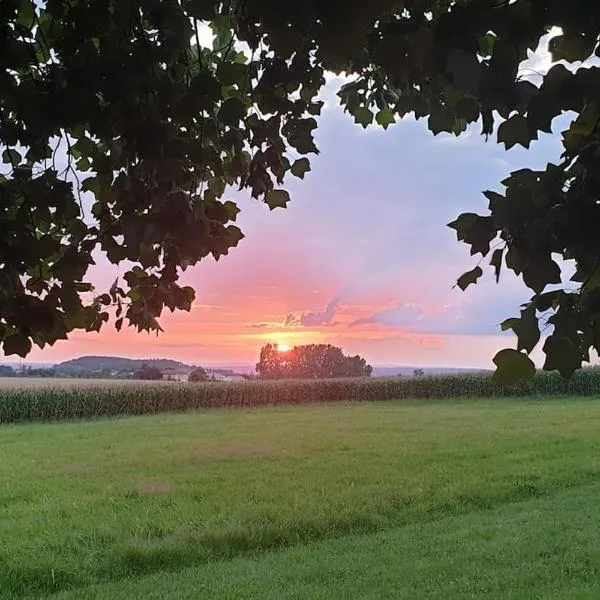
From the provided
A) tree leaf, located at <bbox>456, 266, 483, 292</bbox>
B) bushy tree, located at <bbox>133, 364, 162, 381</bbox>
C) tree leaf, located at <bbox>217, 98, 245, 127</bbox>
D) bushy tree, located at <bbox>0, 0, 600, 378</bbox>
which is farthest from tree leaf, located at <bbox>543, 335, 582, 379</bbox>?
bushy tree, located at <bbox>133, 364, 162, 381</bbox>

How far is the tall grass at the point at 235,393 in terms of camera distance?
2191 cm

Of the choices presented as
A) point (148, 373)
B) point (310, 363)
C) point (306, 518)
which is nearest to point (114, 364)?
point (148, 373)

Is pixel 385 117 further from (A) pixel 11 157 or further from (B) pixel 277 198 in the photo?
(A) pixel 11 157

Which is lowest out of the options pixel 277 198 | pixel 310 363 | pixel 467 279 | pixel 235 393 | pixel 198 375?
pixel 235 393

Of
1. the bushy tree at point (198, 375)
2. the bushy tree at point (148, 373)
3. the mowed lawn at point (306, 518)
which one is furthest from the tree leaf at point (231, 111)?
the bushy tree at point (198, 375)

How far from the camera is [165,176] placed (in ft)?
7.68

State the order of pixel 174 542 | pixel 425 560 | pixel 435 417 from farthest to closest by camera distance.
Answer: pixel 435 417 → pixel 174 542 → pixel 425 560

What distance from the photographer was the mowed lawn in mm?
4625

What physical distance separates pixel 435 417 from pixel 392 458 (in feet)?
26.0

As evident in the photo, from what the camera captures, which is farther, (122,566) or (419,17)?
(122,566)

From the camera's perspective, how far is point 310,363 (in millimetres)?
36719

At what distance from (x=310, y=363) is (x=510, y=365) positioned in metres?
35.5

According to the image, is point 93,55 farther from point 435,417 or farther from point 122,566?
point 435,417

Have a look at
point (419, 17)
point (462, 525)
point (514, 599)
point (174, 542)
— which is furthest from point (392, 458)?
point (419, 17)
